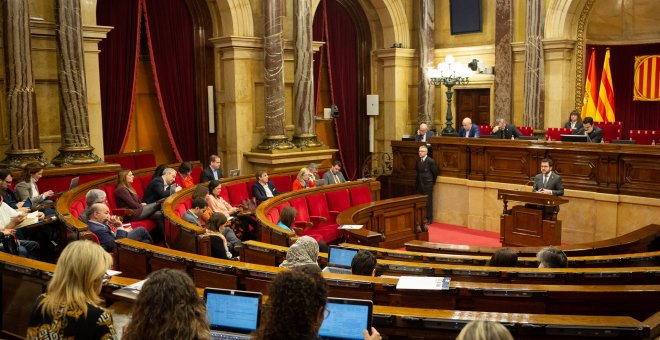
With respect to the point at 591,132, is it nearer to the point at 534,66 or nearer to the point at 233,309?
the point at 534,66

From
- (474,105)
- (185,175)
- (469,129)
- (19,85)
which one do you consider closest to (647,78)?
(474,105)

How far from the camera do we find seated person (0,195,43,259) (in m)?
5.07

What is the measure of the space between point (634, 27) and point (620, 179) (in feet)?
20.3

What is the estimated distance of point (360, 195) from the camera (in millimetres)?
9750

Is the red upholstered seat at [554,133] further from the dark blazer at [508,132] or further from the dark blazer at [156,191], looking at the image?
the dark blazer at [156,191]

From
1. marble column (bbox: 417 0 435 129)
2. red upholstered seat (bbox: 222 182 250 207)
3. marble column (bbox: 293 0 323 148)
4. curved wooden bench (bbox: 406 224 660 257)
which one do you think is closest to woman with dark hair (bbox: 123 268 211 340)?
curved wooden bench (bbox: 406 224 660 257)

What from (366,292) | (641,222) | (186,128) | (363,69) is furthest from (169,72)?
(366,292)

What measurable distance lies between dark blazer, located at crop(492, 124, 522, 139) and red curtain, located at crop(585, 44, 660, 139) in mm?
4315

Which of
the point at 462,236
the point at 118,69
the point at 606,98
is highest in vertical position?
the point at 118,69

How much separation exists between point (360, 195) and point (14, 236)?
5.42 meters

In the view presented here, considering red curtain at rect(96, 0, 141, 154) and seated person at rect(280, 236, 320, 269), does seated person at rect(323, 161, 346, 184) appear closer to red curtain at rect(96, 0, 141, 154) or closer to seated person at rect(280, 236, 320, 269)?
red curtain at rect(96, 0, 141, 154)

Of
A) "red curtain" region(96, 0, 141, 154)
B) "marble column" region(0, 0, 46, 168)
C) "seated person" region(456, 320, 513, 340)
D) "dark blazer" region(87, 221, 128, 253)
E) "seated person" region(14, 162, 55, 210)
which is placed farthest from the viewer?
"red curtain" region(96, 0, 141, 154)

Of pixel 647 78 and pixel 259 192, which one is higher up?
pixel 647 78

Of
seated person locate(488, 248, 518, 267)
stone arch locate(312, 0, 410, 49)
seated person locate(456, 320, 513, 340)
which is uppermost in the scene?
stone arch locate(312, 0, 410, 49)
